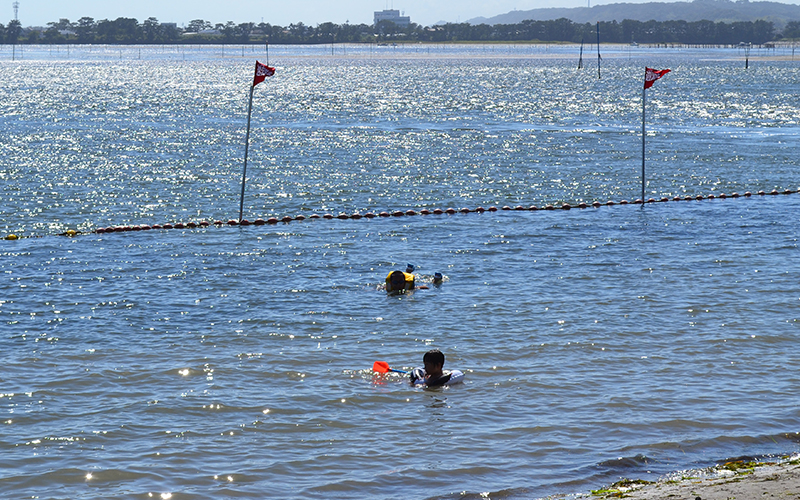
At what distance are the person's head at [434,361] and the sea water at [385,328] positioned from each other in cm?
37

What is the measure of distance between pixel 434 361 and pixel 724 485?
5.19 meters

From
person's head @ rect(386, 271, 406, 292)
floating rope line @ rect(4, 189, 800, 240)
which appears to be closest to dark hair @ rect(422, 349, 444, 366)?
person's head @ rect(386, 271, 406, 292)

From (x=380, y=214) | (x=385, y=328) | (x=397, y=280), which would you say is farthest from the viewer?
(x=380, y=214)

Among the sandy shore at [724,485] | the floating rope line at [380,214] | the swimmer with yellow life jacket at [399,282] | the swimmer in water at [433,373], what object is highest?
the floating rope line at [380,214]

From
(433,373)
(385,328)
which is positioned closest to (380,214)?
(385,328)

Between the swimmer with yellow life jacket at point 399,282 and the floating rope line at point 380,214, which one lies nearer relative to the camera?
the swimmer with yellow life jacket at point 399,282

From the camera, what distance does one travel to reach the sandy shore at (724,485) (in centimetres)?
991

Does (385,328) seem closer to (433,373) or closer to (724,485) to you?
(433,373)

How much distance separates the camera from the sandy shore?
9.91 metres

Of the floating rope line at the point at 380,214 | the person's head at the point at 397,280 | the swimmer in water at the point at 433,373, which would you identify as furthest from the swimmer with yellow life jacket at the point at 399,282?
the floating rope line at the point at 380,214

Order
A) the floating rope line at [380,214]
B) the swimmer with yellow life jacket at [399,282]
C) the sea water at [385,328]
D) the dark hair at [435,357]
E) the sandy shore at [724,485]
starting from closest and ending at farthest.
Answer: the sandy shore at [724,485] < the sea water at [385,328] < the dark hair at [435,357] < the swimmer with yellow life jacket at [399,282] < the floating rope line at [380,214]

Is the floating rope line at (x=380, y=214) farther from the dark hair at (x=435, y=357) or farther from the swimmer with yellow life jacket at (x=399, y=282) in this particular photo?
the dark hair at (x=435, y=357)

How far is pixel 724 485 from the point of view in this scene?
10.4m

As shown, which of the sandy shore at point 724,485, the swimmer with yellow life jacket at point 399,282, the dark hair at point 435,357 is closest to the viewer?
the sandy shore at point 724,485
